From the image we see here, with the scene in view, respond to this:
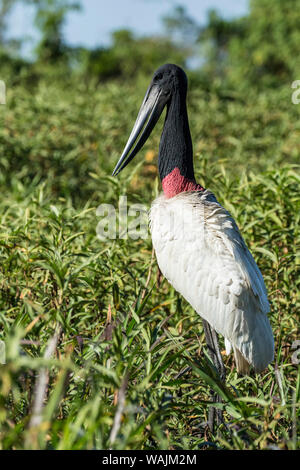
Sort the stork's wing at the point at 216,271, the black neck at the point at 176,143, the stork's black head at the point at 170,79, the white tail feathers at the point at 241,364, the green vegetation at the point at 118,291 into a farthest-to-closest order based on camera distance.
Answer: the stork's black head at the point at 170,79 → the black neck at the point at 176,143 → the white tail feathers at the point at 241,364 → the stork's wing at the point at 216,271 → the green vegetation at the point at 118,291

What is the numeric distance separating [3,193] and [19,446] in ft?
12.2

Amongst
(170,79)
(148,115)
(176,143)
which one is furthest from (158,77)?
(176,143)

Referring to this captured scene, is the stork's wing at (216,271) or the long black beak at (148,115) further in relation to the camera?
the long black beak at (148,115)

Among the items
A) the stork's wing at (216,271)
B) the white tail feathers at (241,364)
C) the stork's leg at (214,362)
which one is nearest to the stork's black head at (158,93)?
the stork's wing at (216,271)

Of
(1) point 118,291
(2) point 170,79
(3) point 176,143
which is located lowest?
(1) point 118,291

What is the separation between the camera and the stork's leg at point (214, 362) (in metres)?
2.37

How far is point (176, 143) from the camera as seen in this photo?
9.72 ft

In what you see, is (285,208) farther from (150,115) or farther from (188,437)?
(188,437)

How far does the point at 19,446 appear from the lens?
163cm

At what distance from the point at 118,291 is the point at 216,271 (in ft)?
1.61

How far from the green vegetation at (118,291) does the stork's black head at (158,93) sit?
0.47 metres

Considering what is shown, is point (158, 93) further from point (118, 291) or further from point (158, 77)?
point (118, 291)

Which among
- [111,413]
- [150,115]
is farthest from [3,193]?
[111,413]

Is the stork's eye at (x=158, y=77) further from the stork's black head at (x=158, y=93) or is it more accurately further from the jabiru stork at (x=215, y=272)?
the jabiru stork at (x=215, y=272)
